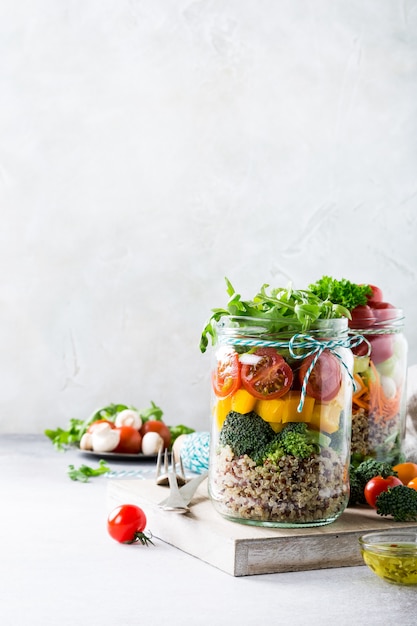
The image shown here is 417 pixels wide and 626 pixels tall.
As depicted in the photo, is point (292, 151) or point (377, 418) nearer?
point (377, 418)

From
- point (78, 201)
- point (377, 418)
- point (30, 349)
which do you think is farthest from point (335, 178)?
point (377, 418)

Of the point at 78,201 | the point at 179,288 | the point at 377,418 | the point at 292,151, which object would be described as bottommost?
the point at 377,418

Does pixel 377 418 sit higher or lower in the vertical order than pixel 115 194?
lower

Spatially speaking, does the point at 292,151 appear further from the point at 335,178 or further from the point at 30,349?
the point at 30,349

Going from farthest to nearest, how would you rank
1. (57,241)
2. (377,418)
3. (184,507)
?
(57,241) → (377,418) → (184,507)

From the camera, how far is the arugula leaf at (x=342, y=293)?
4.43 ft

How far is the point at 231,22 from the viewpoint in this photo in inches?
95.8

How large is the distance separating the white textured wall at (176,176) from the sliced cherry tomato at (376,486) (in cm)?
121

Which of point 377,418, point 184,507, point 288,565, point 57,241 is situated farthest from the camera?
point 57,241

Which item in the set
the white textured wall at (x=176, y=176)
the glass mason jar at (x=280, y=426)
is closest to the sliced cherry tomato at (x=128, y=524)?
the glass mason jar at (x=280, y=426)

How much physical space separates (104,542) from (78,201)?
1.31 m

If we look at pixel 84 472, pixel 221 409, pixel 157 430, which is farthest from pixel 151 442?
pixel 221 409

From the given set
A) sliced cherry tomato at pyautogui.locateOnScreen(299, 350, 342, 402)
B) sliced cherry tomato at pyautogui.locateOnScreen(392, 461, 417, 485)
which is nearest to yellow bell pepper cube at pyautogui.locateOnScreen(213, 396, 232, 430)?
sliced cherry tomato at pyautogui.locateOnScreen(299, 350, 342, 402)

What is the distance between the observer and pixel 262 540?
1.08 metres
